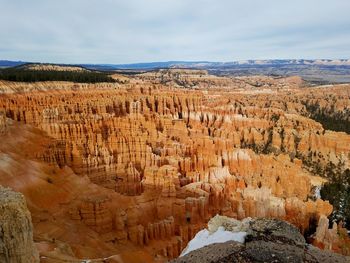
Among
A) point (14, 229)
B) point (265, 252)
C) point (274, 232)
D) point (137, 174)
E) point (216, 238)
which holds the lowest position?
point (137, 174)

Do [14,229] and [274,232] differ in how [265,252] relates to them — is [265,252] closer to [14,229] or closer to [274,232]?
[274,232]

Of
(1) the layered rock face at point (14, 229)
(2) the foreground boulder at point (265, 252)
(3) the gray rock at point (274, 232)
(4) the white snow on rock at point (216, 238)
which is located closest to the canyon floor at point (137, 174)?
(1) the layered rock face at point (14, 229)

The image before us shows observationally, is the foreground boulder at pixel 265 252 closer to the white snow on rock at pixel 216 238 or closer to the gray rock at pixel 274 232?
the gray rock at pixel 274 232

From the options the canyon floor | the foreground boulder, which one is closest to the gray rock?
the foreground boulder

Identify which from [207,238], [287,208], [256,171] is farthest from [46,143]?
[207,238]

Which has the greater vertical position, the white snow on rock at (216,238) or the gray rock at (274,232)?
the gray rock at (274,232)

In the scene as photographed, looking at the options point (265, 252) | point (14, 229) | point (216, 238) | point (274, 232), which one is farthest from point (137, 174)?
point (265, 252)
